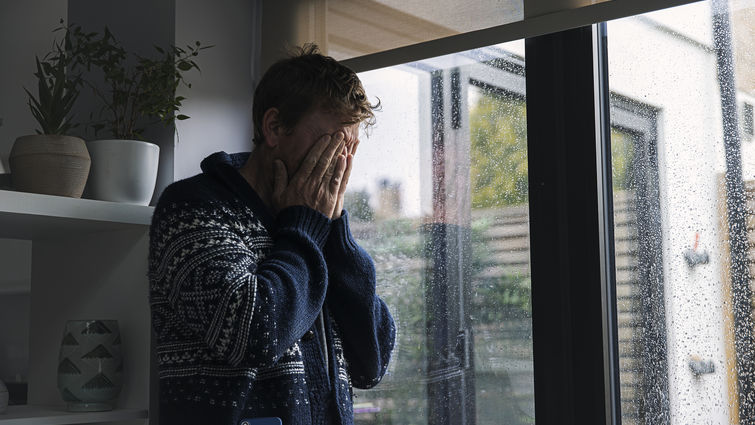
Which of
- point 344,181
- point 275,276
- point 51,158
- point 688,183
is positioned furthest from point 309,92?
point 688,183

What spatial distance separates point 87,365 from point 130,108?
626 millimetres

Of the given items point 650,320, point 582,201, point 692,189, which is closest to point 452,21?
point 582,201

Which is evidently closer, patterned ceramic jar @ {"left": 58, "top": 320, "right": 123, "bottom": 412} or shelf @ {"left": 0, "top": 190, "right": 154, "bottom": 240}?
shelf @ {"left": 0, "top": 190, "right": 154, "bottom": 240}

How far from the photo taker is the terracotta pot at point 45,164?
4.84 feet

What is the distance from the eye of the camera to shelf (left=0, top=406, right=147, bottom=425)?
1438 millimetres

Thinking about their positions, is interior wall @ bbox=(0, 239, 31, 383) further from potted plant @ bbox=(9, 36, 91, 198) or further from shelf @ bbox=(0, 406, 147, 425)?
potted plant @ bbox=(9, 36, 91, 198)

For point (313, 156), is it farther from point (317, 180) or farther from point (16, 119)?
point (16, 119)

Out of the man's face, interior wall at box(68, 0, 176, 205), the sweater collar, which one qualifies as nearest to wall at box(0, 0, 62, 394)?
interior wall at box(68, 0, 176, 205)

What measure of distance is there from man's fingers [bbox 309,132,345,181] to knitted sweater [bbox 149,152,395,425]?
0.07 meters

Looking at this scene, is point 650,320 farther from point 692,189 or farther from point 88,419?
point 88,419

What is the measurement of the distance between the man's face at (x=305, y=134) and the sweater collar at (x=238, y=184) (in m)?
0.08

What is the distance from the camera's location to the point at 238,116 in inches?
77.8

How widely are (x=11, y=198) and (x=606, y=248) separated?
1069mm

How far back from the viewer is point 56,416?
1478 millimetres
